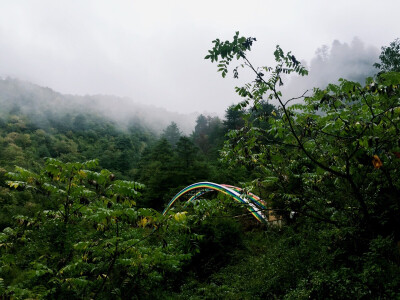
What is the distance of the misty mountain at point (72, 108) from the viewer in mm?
75375

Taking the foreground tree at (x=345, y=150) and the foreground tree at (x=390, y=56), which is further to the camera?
the foreground tree at (x=390, y=56)

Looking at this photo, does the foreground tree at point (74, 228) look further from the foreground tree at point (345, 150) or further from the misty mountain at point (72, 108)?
the misty mountain at point (72, 108)

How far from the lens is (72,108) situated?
93.8 metres

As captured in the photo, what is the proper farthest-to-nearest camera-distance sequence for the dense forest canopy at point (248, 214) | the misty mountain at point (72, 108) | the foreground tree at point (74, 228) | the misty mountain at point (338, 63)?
the misty mountain at point (338, 63) < the misty mountain at point (72, 108) < the foreground tree at point (74, 228) < the dense forest canopy at point (248, 214)

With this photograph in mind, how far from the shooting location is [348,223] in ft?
15.9

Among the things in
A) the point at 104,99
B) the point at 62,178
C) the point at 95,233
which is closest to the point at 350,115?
the point at 62,178

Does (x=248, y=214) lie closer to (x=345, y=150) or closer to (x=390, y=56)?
(x=345, y=150)

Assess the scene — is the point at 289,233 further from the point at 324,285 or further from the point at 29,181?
the point at 29,181

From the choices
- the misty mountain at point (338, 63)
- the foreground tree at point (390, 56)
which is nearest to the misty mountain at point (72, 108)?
the misty mountain at point (338, 63)

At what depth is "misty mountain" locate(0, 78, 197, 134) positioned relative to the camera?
247 ft

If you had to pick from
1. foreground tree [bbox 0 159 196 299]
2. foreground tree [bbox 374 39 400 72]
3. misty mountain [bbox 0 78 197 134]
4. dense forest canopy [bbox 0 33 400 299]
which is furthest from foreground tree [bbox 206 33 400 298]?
misty mountain [bbox 0 78 197 134]

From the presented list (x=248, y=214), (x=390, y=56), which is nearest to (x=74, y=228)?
(x=248, y=214)

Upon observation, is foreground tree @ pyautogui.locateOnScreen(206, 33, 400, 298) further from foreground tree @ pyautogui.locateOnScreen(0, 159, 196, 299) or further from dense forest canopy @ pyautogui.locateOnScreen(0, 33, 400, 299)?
foreground tree @ pyautogui.locateOnScreen(0, 159, 196, 299)

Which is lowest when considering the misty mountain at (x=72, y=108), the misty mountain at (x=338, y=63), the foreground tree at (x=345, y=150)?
the foreground tree at (x=345, y=150)
